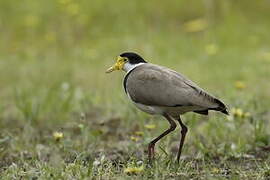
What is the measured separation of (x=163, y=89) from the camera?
4184 millimetres

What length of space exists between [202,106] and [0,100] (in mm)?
3856

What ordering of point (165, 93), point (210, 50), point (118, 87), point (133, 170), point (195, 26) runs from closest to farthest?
point (133, 170)
point (165, 93)
point (118, 87)
point (210, 50)
point (195, 26)

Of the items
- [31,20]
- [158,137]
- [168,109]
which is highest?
[31,20]

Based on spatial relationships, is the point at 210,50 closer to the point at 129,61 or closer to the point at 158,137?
the point at 129,61

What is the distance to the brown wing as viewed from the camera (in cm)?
411

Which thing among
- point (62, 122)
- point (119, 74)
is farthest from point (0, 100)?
point (119, 74)

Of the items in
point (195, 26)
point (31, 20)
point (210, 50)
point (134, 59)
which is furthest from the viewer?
point (31, 20)

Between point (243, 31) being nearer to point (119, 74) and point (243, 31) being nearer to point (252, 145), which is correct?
point (119, 74)

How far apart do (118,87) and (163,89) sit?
389 centimetres

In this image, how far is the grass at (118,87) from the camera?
4.51m

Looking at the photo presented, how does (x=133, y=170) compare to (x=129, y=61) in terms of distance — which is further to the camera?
(x=129, y=61)

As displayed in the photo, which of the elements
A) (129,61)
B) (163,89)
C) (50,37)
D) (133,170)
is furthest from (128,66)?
(50,37)

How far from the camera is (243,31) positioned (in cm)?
1058

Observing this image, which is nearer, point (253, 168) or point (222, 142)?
point (253, 168)
